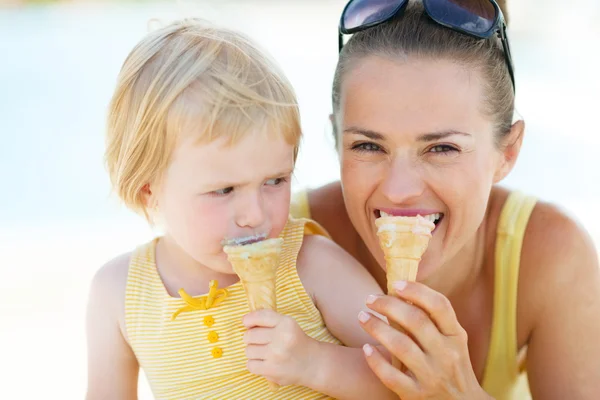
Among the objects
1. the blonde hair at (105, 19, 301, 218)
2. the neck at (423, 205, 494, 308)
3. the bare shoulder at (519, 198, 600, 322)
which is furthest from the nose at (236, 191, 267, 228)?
the bare shoulder at (519, 198, 600, 322)

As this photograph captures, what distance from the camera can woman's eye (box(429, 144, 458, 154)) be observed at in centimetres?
278

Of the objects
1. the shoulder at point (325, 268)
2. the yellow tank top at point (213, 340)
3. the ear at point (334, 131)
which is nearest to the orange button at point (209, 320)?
the yellow tank top at point (213, 340)

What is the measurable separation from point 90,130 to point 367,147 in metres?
7.96

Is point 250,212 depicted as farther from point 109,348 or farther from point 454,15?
point 454,15

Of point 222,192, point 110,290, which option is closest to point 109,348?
point 110,290

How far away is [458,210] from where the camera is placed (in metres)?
2.81

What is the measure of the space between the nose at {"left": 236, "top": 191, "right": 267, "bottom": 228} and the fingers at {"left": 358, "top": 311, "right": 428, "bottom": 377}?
1.50 ft

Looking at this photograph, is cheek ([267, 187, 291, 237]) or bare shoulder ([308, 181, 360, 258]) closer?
cheek ([267, 187, 291, 237])

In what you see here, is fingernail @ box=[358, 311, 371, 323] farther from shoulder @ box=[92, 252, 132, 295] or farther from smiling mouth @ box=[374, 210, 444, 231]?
shoulder @ box=[92, 252, 132, 295]

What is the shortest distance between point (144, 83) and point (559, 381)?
1.94 metres

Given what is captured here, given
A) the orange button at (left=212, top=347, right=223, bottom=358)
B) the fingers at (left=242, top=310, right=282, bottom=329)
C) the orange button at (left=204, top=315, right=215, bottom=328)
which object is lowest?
the orange button at (left=212, top=347, right=223, bottom=358)

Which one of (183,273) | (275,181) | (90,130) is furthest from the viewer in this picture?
(90,130)

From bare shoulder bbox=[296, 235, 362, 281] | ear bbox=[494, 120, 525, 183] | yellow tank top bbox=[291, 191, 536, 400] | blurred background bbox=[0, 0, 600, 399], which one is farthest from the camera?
blurred background bbox=[0, 0, 600, 399]

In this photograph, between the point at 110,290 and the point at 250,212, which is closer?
the point at 250,212
